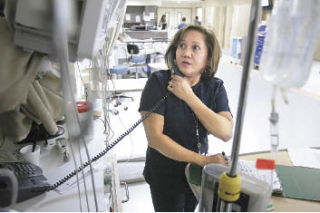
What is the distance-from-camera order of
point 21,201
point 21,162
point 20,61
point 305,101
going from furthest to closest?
1. point 305,101
2. point 21,162
3. point 21,201
4. point 20,61

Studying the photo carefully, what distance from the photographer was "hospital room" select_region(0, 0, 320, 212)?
393mm

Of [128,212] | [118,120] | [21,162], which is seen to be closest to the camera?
[21,162]

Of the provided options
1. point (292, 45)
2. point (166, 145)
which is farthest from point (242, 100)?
point (166, 145)

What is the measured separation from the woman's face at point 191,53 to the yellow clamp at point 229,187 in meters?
0.81

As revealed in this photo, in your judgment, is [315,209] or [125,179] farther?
[125,179]

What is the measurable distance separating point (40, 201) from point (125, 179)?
1.46 metres

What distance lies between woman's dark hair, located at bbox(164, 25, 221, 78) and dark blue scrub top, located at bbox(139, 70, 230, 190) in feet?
0.19

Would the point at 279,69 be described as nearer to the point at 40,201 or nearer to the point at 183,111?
the point at 183,111

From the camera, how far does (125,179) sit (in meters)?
2.27

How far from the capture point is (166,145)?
1.04 meters

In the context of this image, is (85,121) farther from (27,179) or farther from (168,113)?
(168,113)

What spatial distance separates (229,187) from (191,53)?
0.84 meters

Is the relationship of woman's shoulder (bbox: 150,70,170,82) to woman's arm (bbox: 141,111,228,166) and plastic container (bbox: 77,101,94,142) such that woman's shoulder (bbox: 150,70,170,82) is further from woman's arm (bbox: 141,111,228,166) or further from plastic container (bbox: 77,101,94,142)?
plastic container (bbox: 77,101,94,142)

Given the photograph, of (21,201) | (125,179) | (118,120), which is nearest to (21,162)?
(21,201)
